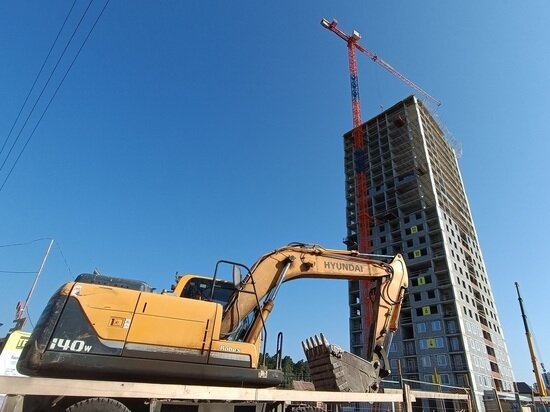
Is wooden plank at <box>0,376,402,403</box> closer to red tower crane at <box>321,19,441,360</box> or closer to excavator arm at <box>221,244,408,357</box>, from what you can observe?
excavator arm at <box>221,244,408,357</box>

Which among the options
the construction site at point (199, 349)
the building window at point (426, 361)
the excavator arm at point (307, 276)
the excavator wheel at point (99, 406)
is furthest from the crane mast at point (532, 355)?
the excavator wheel at point (99, 406)

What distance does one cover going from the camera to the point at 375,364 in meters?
8.62

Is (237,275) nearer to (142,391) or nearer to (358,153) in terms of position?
(142,391)

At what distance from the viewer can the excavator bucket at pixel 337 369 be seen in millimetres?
7668

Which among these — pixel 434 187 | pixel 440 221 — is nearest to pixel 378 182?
pixel 434 187

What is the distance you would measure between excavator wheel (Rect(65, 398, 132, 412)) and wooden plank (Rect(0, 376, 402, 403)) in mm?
316

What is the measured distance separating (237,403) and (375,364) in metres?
3.69

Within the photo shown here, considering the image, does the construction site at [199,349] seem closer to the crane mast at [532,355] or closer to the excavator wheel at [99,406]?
the excavator wheel at [99,406]

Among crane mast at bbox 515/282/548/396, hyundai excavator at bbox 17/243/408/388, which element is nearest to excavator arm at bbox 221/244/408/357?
hyundai excavator at bbox 17/243/408/388

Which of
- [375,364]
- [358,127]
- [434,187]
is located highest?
[358,127]

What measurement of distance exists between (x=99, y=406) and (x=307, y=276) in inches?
200

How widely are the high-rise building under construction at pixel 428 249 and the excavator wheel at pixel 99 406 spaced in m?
49.9

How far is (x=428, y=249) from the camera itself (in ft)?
229

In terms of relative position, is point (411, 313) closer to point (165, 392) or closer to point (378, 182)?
point (378, 182)
